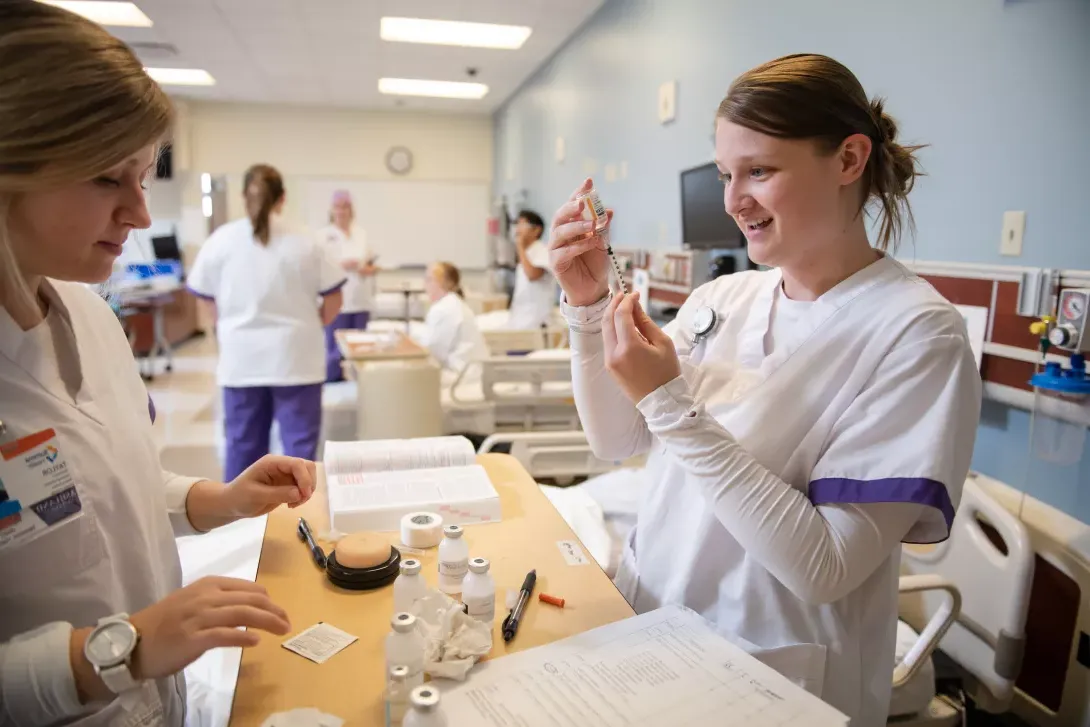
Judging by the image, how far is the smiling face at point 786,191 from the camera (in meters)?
0.96

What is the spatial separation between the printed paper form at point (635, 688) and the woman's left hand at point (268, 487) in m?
0.45

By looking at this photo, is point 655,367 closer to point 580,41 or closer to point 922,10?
point 922,10

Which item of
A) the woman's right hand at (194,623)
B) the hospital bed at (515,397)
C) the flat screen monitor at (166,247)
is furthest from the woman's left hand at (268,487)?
the flat screen monitor at (166,247)

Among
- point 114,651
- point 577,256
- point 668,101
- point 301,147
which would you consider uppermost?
point 301,147

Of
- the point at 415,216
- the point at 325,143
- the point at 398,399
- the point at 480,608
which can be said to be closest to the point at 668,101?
the point at 398,399

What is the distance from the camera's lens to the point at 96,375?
91cm

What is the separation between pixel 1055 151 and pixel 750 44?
160 cm

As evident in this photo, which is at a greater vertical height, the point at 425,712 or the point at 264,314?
the point at 264,314

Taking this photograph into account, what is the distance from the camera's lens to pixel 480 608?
96cm

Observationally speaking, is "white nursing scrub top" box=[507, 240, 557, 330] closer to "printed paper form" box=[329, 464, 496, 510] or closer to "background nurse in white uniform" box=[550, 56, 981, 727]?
"printed paper form" box=[329, 464, 496, 510]

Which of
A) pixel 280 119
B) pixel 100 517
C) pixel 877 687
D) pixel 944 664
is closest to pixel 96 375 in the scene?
pixel 100 517

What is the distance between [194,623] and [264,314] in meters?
2.55

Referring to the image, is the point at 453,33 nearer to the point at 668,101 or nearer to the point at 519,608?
the point at 668,101

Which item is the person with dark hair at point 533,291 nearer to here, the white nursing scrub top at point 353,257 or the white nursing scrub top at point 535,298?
the white nursing scrub top at point 535,298
